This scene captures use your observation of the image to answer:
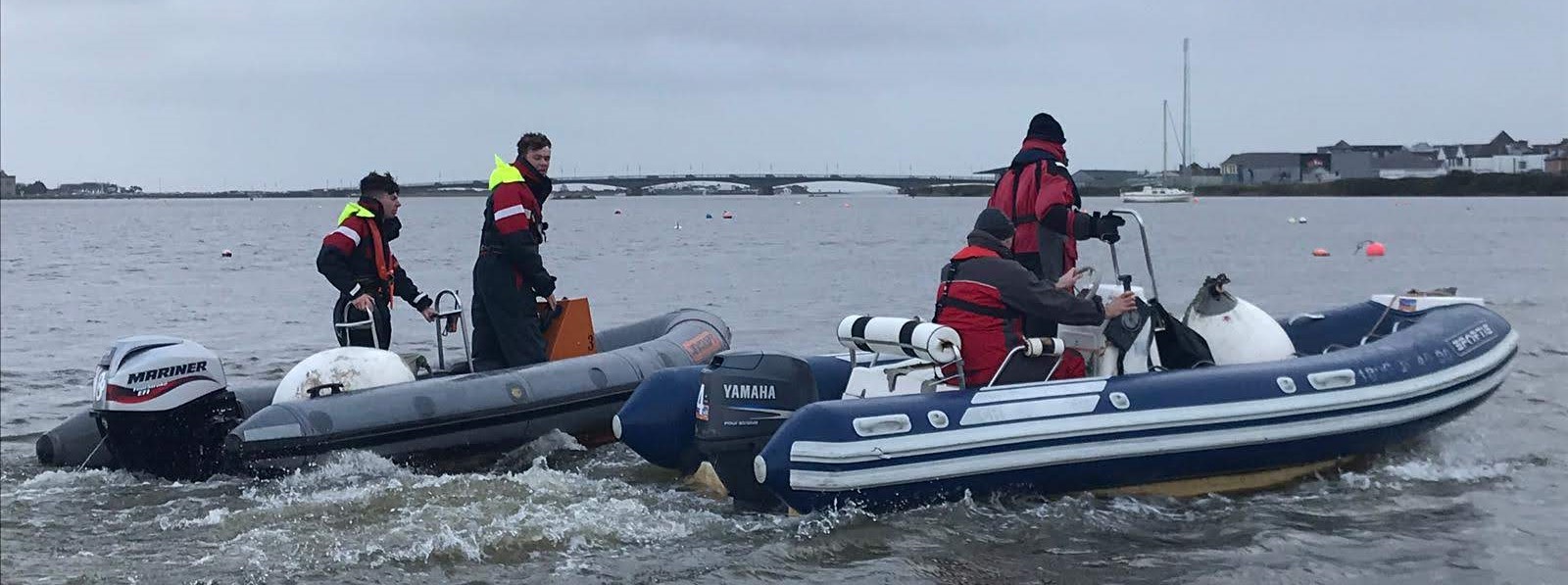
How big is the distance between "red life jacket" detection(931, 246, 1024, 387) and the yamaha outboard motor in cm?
73

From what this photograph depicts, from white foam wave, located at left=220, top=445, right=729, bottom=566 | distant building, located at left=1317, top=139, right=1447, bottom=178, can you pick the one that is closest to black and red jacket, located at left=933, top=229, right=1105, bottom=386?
white foam wave, located at left=220, top=445, right=729, bottom=566

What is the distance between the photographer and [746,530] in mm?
6340

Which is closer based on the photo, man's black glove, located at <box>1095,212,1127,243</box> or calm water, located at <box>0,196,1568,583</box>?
calm water, located at <box>0,196,1568,583</box>

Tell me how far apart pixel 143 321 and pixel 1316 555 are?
14.8 meters

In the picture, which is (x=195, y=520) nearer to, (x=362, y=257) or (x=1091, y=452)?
(x=362, y=257)

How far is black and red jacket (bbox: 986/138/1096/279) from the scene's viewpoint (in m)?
7.21

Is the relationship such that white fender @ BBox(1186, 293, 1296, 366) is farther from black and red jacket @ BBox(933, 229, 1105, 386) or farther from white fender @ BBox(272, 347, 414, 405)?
white fender @ BBox(272, 347, 414, 405)

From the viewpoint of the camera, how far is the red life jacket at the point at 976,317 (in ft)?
21.3

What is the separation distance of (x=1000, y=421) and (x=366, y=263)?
12.2ft

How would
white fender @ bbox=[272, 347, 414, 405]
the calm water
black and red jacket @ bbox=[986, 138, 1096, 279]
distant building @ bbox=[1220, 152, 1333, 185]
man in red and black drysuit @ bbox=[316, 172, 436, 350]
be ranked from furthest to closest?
1. distant building @ bbox=[1220, 152, 1333, 185]
2. man in red and black drysuit @ bbox=[316, 172, 436, 350]
3. white fender @ bbox=[272, 347, 414, 405]
4. black and red jacket @ bbox=[986, 138, 1096, 279]
5. the calm water

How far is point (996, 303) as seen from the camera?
21.2ft

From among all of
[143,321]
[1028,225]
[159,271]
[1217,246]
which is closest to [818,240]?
[1217,246]

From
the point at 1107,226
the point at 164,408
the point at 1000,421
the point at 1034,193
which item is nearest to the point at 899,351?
the point at 1000,421

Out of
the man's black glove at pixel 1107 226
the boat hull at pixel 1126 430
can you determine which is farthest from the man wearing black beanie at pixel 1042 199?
the boat hull at pixel 1126 430
